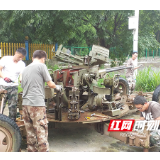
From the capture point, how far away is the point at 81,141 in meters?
4.62

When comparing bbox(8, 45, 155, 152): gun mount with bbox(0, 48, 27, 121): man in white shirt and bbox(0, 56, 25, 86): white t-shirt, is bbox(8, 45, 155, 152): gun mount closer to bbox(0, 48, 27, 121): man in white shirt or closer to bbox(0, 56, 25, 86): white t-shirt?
bbox(0, 48, 27, 121): man in white shirt

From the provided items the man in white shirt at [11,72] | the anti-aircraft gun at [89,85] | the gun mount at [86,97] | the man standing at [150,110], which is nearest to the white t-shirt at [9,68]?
the man in white shirt at [11,72]

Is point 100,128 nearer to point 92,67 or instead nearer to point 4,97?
point 92,67

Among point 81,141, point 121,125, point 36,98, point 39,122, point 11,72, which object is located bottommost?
point 81,141

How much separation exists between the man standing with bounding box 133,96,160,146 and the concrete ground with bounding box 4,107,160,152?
37 centimetres

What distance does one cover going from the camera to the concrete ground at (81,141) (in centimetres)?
422

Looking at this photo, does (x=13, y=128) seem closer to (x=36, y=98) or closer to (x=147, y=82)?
(x=36, y=98)

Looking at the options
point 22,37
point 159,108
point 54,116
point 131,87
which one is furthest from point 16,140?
point 22,37

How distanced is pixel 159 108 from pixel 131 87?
3619mm

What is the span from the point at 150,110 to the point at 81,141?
5.39ft

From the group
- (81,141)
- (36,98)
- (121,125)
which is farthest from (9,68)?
(121,125)

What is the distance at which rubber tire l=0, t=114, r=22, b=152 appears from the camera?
3.36 metres

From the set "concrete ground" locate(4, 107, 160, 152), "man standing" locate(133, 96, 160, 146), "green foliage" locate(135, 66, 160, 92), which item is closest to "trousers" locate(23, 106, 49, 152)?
"concrete ground" locate(4, 107, 160, 152)

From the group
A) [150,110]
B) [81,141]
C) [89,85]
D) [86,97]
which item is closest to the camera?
[150,110]
